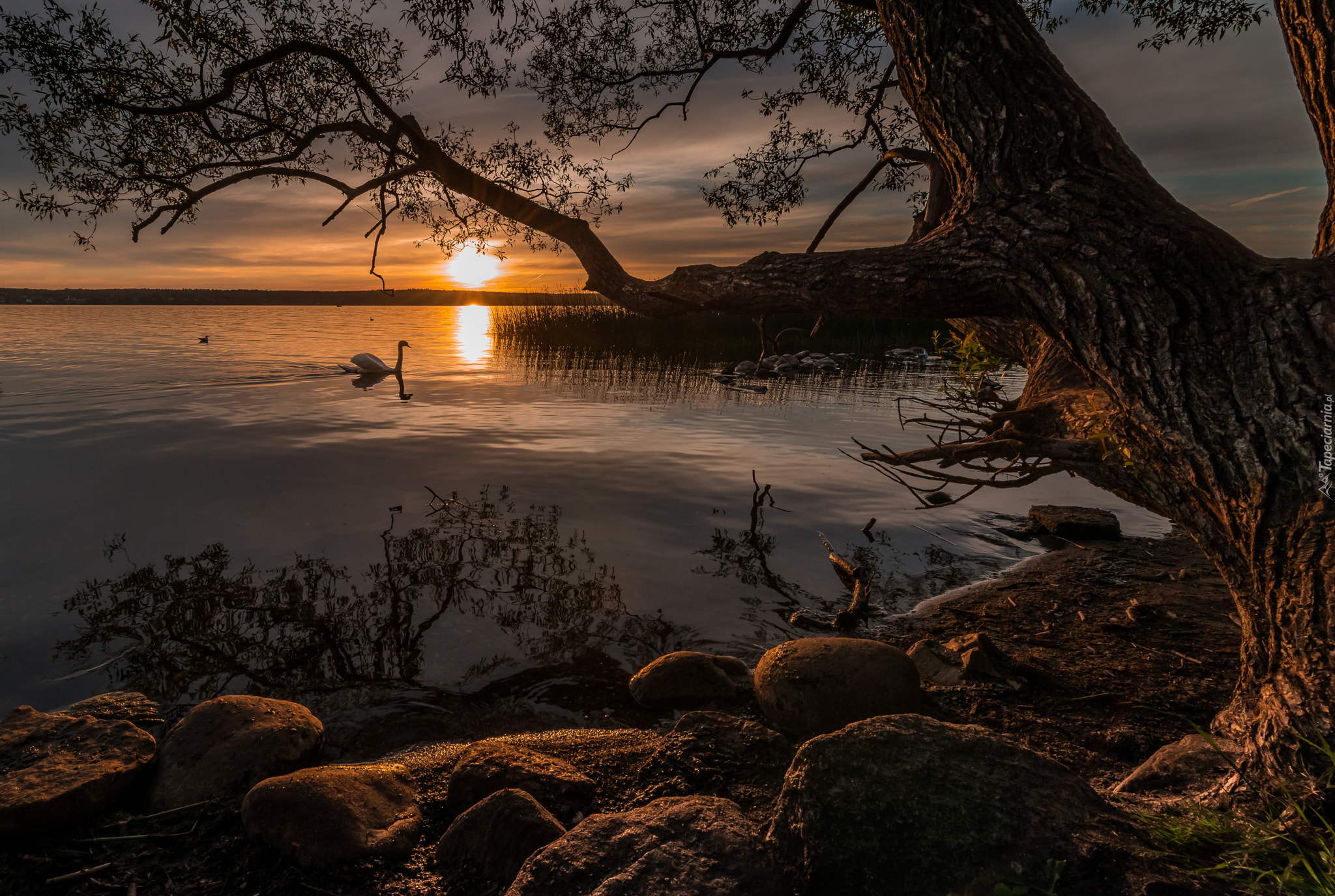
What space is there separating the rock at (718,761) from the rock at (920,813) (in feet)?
2.34

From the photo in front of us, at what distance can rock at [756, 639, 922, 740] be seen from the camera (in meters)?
3.56

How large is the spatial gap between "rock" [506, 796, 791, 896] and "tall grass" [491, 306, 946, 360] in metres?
21.9

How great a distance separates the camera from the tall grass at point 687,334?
2511 cm

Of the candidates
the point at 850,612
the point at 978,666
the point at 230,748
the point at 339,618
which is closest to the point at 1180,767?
the point at 978,666

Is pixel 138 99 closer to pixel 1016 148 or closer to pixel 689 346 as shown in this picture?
pixel 1016 148

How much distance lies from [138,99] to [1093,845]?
8373 millimetres

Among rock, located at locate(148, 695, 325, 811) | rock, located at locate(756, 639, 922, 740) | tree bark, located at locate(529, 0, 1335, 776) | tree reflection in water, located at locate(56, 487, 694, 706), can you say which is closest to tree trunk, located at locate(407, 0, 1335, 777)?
tree bark, located at locate(529, 0, 1335, 776)

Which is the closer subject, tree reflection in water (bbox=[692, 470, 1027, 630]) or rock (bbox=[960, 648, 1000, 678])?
rock (bbox=[960, 648, 1000, 678])

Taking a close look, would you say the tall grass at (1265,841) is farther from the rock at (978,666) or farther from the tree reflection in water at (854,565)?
the tree reflection in water at (854,565)

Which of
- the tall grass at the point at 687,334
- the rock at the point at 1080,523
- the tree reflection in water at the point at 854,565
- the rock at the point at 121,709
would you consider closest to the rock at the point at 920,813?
the tree reflection in water at the point at 854,565

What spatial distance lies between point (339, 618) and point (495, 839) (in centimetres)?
301

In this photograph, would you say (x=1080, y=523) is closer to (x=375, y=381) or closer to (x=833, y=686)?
(x=833, y=686)

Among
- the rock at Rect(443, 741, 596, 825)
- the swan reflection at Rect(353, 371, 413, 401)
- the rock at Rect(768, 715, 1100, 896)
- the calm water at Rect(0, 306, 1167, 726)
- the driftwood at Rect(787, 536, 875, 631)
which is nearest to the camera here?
the rock at Rect(768, 715, 1100, 896)

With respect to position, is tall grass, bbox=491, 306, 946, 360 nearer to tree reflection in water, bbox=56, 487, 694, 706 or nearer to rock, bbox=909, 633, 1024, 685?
tree reflection in water, bbox=56, 487, 694, 706
